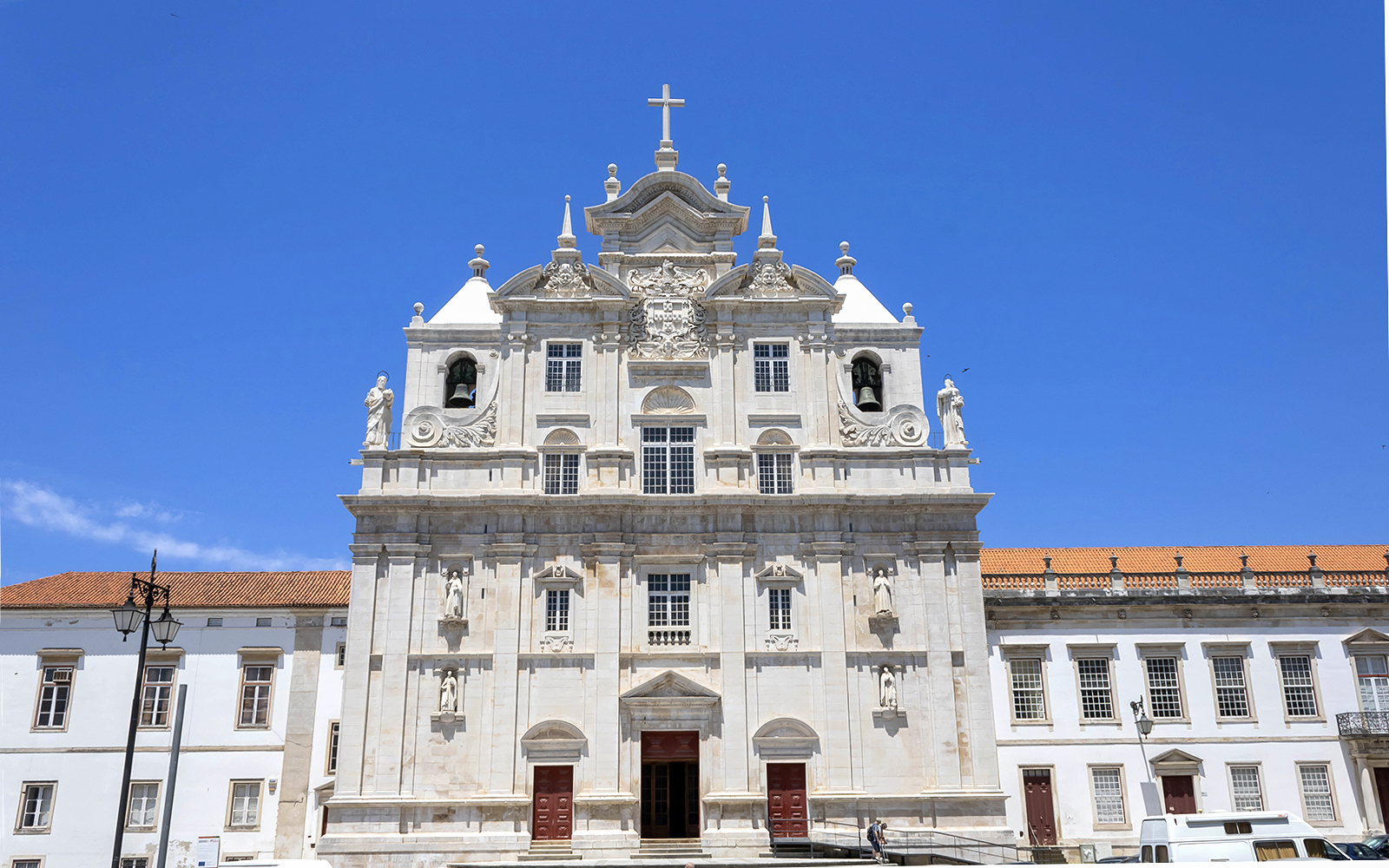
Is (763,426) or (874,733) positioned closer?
(874,733)

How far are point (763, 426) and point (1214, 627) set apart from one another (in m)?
15.8

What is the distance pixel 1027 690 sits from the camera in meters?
35.5

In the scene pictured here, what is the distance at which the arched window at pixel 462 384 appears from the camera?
118ft

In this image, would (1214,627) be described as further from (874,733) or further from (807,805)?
(807,805)

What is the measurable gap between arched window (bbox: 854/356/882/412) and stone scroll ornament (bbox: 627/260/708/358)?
5.09 metres

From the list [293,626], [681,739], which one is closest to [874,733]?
[681,739]

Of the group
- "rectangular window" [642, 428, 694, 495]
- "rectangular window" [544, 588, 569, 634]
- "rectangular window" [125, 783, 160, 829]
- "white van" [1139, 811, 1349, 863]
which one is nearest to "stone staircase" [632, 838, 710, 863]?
"rectangular window" [544, 588, 569, 634]

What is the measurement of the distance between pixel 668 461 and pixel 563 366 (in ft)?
15.1

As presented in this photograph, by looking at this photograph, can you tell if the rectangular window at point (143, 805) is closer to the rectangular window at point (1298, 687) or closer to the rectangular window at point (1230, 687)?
the rectangular window at point (1230, 687)

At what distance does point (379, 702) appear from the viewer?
106 feet

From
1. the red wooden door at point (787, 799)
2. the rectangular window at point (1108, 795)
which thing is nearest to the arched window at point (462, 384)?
the red wooden door at point (787, 799)

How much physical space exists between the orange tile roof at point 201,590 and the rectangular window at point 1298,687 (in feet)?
99.5

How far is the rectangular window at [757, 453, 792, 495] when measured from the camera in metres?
34.8

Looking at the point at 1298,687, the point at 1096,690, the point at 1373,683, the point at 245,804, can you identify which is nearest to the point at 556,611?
the point at 245,804
